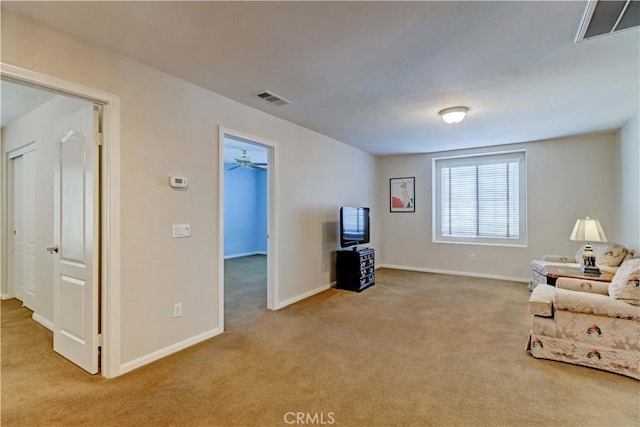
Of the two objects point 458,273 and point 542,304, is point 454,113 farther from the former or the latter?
point 458,273

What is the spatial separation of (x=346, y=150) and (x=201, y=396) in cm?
446

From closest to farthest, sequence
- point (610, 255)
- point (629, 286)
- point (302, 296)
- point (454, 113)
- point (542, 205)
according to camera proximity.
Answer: point (629, 286) → point (454, 113) → point (610, 255) → point (302, 296) → point (542, 205)

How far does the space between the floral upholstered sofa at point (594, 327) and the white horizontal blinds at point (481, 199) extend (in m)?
3.15

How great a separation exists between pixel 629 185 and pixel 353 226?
3.74m

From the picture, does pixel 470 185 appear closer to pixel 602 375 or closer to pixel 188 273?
pixel 602 375

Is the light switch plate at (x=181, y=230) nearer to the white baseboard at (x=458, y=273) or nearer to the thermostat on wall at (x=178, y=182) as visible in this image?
the thermostat on wall at (x=178, y=182)

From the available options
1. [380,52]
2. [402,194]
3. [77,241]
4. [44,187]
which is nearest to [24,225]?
[44,187]

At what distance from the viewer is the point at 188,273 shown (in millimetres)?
2932

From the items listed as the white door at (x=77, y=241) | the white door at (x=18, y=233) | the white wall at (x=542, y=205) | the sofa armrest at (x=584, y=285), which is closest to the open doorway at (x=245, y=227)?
the white door at (x=77, y=241)

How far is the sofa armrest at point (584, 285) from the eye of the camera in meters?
2.92

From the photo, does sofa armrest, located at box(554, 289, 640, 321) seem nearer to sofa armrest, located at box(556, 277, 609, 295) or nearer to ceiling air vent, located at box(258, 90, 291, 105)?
sofa armrest, located at box(556, 277, 609, 295)

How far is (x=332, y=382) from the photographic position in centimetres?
230

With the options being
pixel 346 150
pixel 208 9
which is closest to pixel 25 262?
pixel 208 9

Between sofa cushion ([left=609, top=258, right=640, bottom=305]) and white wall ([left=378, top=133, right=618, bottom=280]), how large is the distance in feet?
9.72
